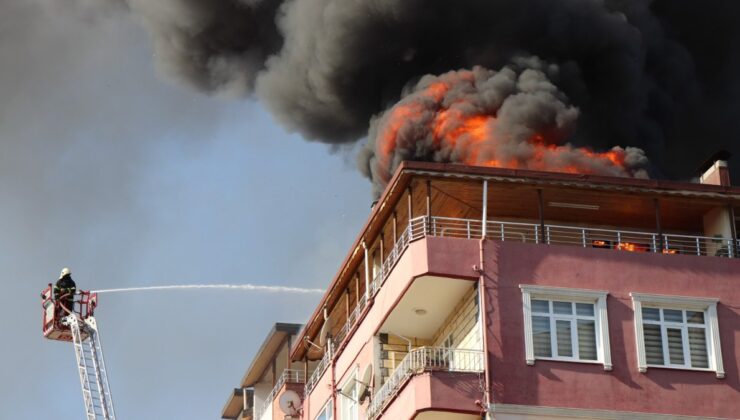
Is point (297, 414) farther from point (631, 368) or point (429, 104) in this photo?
point (631, 368)

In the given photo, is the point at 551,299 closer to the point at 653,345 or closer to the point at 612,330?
the point at 612,330

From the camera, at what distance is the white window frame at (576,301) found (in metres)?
33.3

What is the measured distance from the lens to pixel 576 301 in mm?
34062

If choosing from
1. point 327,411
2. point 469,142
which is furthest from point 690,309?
point 469,142

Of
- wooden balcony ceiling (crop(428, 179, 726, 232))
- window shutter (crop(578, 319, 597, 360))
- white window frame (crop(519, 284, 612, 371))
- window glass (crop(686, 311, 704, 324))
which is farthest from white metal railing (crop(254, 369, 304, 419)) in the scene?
window glass (crop(686, 311, 704, 324))

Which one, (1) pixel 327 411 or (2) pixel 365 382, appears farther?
(1) pixel 327 411

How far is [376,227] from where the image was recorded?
3875 centimetres

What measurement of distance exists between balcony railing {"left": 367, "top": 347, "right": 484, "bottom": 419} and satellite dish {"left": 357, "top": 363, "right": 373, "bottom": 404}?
1.04m

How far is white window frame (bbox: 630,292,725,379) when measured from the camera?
33.7m

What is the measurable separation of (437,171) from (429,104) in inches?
549

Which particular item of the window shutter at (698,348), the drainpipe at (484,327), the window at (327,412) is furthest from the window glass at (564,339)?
the window at (327,412)

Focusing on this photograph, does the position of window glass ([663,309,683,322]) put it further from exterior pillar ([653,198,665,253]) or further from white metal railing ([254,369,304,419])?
white metal railing ([254,369,304,419])

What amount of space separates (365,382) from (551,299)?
6608 millimetres

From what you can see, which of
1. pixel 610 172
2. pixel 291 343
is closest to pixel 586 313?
pixel 610 172
